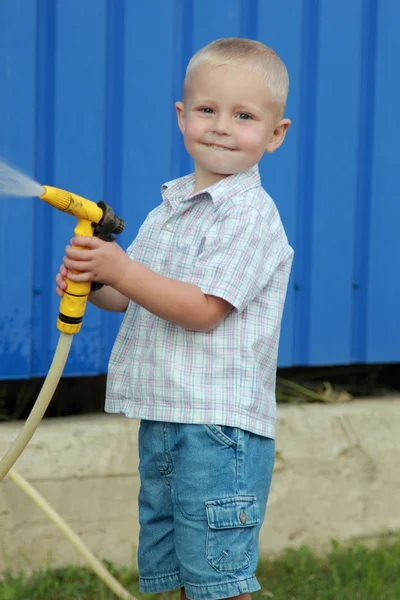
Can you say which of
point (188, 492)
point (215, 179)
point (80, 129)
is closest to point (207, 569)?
point (188, 492)

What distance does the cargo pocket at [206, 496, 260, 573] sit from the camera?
2.64 metres

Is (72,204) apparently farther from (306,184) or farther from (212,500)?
(306,184)

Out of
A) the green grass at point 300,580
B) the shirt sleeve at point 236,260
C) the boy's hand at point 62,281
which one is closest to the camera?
the boy's hand at point 62,281

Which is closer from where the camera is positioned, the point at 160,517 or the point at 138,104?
the point at 160,517

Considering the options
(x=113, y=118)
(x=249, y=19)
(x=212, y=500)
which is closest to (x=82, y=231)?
(x=212, y=500)

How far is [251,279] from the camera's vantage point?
8.56 ft

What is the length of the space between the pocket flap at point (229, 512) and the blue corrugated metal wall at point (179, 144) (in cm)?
124

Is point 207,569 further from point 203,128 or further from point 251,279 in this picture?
point 203,128

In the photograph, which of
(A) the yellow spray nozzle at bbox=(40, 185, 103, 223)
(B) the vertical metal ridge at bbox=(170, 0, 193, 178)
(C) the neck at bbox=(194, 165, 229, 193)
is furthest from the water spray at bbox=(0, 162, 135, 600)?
(B) the vertical metal ridge at bbox=(170, 0, 193, 178)

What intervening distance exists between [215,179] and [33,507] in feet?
4.85

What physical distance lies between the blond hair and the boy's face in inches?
0.7

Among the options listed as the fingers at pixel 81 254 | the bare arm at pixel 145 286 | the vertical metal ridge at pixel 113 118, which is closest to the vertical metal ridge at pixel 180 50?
the vertical metal ridge at pixel 113 118

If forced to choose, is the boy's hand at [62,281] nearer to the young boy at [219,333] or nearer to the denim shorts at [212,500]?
the young boy at [219,333]

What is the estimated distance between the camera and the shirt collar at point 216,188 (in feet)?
8.80
